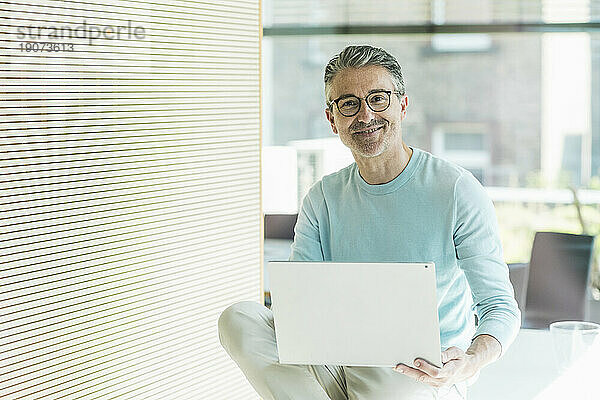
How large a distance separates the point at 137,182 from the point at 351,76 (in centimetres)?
68

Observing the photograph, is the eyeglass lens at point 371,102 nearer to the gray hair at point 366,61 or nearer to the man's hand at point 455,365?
the gray hair at point 366,61

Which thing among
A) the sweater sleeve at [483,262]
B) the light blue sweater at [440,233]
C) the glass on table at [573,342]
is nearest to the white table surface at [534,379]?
the glass on table at [573,342]

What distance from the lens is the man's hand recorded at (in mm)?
1892

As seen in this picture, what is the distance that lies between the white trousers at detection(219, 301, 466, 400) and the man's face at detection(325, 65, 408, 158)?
0.55m

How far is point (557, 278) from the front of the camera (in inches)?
145

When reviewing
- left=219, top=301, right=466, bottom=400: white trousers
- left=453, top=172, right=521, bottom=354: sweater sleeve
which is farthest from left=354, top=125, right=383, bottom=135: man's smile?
left=219, top=301, right=466, bottom=400: white trousers

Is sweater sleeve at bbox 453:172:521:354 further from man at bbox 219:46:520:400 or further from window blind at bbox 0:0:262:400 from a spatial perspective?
window blind at bbox 0:0:262:400

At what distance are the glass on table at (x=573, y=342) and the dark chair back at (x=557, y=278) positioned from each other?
1.16 m

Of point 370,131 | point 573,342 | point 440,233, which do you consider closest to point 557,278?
point 573,342

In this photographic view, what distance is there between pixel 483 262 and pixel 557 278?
5.75 ft

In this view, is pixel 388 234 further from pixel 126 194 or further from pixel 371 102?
pixel 126 194

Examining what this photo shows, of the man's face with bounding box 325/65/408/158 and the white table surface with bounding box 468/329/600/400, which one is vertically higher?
the man's face with bounding box 325/65/408/158

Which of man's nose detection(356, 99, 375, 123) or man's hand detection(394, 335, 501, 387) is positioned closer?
man's hand detection(394, 335, 501, 387)

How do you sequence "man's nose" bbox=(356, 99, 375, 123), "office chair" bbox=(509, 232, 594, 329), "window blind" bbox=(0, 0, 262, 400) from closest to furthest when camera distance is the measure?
"window blind" bbox=(0, 0, 262, 400) < "man's nose" bbox=(356, 99, 375, 123) < "office chair" bbox=(509, 232, 594, 329)
